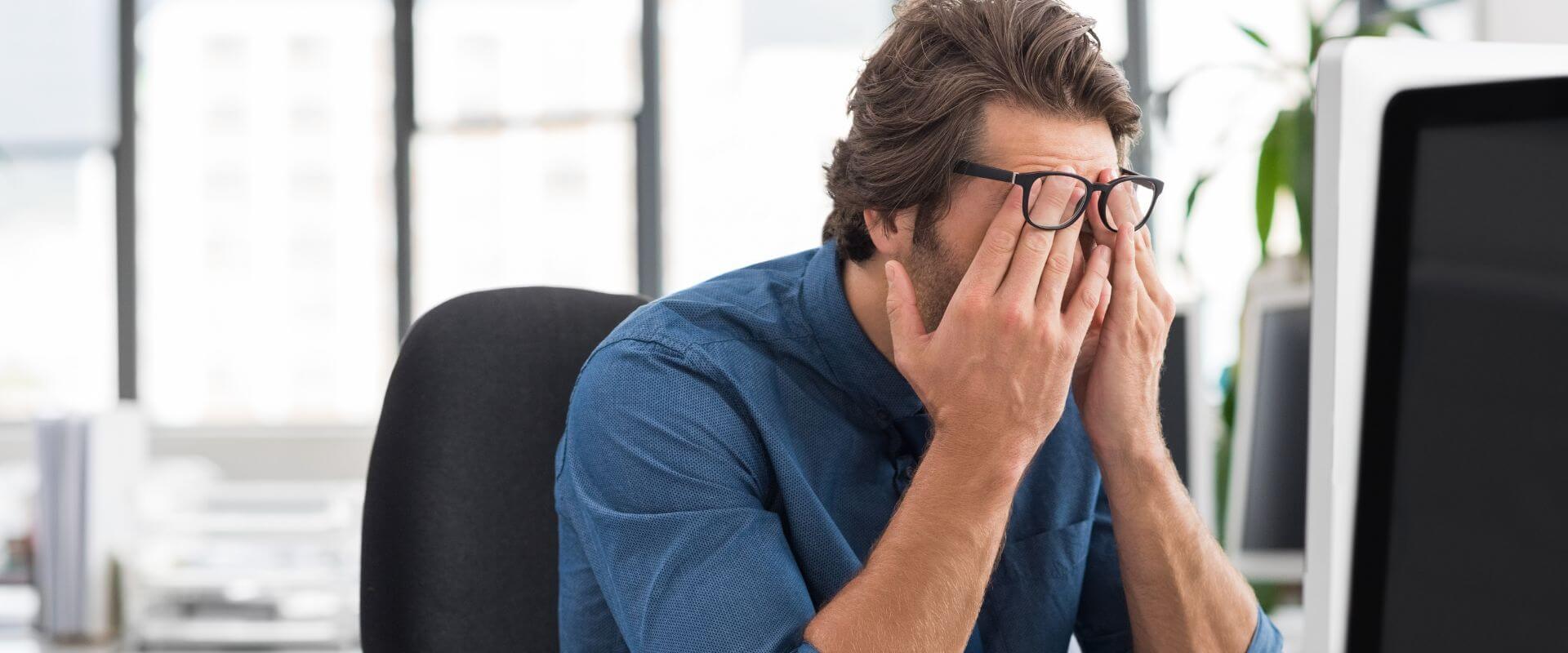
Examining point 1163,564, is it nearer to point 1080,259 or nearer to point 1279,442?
point 1080,259

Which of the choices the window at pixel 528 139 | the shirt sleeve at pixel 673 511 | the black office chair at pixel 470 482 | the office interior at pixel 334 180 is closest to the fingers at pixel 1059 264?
the shirt sleeve at pixel 673 511

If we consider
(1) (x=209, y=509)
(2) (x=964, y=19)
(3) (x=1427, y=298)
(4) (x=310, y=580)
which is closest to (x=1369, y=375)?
(3) (x=1427, y=298)

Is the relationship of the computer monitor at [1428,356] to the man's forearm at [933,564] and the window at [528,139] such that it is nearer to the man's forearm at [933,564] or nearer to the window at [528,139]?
the man's forearm at [933,564]

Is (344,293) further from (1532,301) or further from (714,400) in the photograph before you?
(1532,301)

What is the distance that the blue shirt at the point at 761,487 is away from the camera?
2.69 feet

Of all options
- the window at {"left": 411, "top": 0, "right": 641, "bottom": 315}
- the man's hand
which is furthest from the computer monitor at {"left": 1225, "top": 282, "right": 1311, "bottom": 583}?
the window at {"left": 411, "top": 0, "right": 641, "bottom": 315}

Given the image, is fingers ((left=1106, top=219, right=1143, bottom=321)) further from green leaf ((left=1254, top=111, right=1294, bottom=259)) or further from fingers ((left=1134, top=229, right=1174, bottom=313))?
Answer: green leaf ((left=1254, top=111, right=1294, bottom=259))

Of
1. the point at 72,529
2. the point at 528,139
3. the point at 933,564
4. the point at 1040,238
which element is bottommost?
the point at 72,529

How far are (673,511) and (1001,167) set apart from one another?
0.38m

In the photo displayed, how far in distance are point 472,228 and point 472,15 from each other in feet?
2.13

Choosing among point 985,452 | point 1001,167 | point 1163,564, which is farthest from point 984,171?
point 1163,564

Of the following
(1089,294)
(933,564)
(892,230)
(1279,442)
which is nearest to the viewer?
(933,564)

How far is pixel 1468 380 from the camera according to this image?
443mm

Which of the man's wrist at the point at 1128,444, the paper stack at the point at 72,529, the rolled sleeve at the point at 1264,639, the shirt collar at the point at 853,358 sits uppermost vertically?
the shirt collar at the point at 853,358
